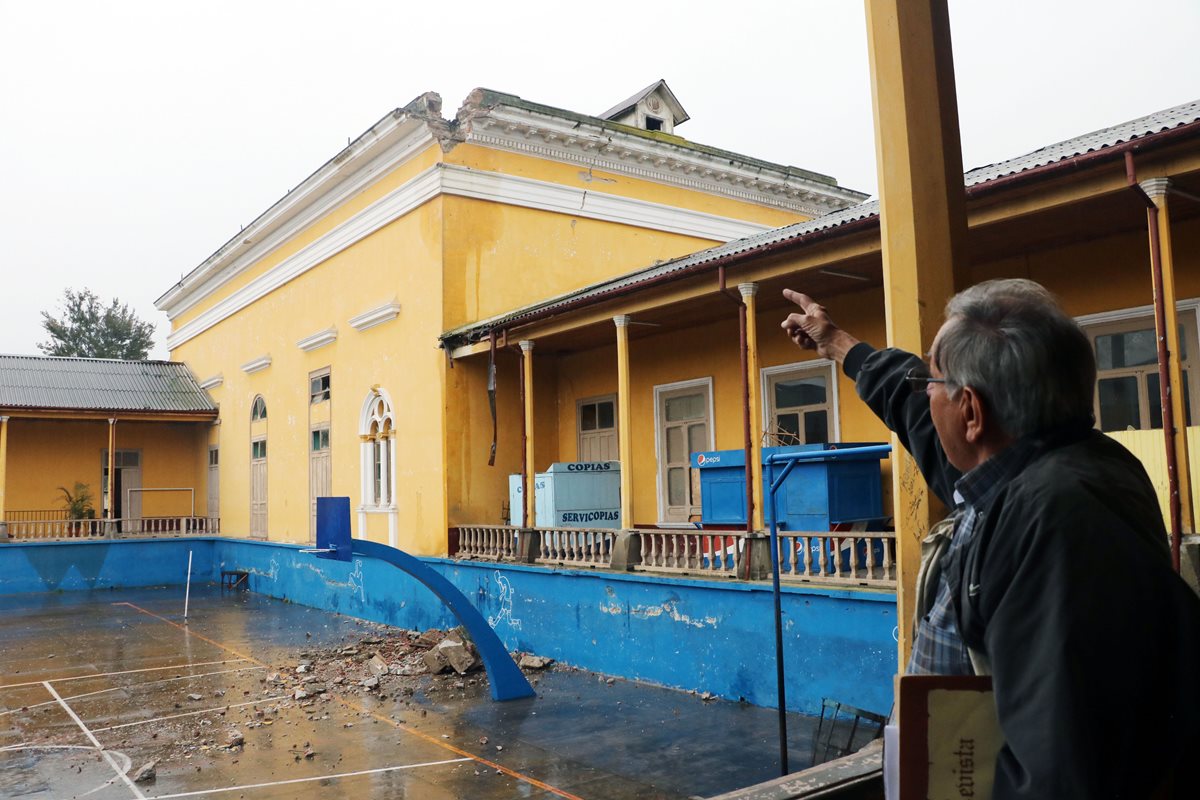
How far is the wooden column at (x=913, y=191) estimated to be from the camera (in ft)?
8.13

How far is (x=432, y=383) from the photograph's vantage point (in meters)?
14.5

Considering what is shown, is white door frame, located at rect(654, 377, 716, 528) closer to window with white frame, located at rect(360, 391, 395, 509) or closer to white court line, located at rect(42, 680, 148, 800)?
window with white frame, located at rect(360, 391, 395, 509)

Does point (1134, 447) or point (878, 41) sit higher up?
point (878, 41)

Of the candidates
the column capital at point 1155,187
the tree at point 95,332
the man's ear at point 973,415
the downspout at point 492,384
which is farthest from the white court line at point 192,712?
the tree at point 95,332

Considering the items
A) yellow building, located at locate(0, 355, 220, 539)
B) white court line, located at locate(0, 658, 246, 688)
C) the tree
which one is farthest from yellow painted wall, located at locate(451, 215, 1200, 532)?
the tree

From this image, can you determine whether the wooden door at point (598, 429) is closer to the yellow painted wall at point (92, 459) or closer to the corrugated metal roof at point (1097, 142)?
the corrugated metal roof at point (1097, 142)

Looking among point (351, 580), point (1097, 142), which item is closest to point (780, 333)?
point (1097, 142)

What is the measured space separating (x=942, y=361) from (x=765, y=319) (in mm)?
10040

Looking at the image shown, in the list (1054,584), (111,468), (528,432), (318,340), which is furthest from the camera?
(111,468)

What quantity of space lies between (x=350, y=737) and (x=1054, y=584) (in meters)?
8.09

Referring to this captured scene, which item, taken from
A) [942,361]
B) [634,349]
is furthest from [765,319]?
[942,361]

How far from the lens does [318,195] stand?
18.4 meters

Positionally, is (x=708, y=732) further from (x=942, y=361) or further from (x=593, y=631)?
(x=942, y=361)

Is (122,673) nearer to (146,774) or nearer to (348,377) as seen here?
(146,774)
